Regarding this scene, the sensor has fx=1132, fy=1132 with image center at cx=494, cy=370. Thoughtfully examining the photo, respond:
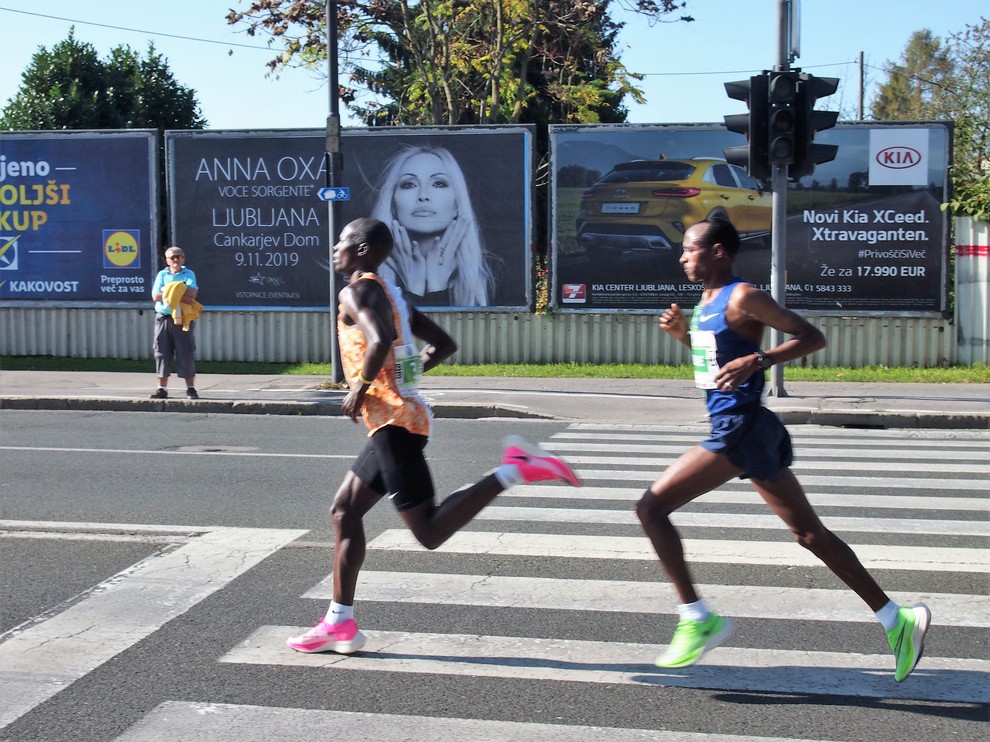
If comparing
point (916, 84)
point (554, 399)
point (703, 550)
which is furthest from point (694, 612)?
point (916, 84)

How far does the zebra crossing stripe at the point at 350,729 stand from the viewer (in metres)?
3.98

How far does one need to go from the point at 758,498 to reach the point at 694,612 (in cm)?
387

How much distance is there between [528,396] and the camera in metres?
15.1

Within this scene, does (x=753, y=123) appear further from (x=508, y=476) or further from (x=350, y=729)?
(x=350, y=729)

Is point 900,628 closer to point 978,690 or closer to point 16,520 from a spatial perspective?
point 978,690

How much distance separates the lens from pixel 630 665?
4.73m

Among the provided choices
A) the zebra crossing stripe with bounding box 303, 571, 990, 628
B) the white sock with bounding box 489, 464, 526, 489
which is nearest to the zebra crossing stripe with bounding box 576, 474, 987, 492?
the zebra crossing stripe with bounding box 303, 571, 990, 628

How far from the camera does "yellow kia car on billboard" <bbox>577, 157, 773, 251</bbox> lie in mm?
17797

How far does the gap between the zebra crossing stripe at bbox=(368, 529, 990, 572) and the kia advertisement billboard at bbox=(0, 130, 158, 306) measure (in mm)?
14133

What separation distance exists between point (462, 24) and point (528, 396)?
15.4 metres

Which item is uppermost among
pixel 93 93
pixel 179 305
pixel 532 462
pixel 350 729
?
pixel 93 93

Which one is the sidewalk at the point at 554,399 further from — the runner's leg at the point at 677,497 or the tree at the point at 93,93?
the tree at the point at 93,93

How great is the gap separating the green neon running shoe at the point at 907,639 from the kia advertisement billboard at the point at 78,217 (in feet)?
56.1

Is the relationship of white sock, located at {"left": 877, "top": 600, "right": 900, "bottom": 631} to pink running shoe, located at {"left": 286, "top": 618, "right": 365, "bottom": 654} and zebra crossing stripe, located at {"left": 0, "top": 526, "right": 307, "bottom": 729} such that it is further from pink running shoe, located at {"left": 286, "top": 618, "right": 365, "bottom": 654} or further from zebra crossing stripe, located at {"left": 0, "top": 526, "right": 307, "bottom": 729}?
zebra crossing stripe, located at {"left": 0, "top": 526, "right": 307, "bottom": 729}
